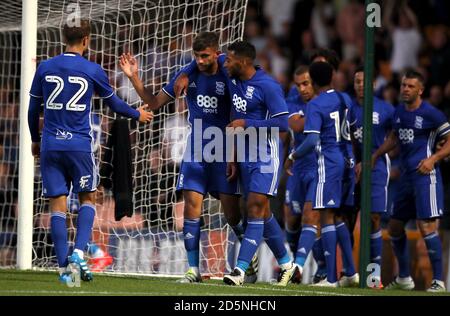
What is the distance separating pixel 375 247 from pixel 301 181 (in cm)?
98

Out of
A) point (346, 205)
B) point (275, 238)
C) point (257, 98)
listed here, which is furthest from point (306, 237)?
point (257, 98)

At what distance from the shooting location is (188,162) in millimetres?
10547

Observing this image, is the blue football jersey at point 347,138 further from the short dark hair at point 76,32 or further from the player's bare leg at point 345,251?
the short dark hair at point 76,32

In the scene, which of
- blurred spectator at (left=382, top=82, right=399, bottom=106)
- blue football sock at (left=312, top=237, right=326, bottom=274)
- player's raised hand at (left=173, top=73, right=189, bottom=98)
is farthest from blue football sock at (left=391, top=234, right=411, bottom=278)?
blurred spectator at (left=382, top=82, right=399, bottom=106)

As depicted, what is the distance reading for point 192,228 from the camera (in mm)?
10586

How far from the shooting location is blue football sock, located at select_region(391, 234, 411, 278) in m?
12.5

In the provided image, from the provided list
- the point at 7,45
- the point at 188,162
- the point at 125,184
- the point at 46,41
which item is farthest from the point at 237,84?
the point at 7,45

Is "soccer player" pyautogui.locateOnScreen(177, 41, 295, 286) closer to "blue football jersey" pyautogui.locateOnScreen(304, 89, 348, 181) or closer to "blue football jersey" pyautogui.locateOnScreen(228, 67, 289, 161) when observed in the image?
"blue football jersey" pyautogui.locateOnScreen(228, 67, 289, 161)

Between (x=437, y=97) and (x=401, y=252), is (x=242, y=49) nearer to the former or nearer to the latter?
(x=401, y=252)
